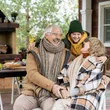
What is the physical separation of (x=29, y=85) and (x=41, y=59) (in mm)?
236

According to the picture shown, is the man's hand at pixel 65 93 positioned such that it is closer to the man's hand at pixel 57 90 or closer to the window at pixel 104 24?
the man's hand at pixel 57 90

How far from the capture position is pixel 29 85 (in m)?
2.58

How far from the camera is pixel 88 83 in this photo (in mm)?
2311

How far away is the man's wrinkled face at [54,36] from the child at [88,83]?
33cm

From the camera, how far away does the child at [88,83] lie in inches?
90.0

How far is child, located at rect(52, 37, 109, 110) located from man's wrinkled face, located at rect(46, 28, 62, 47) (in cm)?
33

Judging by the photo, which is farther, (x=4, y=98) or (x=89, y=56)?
(x=4, y=98)

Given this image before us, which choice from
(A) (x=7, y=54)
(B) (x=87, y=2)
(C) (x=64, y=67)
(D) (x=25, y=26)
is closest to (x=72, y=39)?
(C) (x=64, y=67)

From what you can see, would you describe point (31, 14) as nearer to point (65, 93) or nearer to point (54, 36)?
point (54, 36)

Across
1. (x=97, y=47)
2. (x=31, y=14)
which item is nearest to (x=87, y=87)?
(x=97, y=47)

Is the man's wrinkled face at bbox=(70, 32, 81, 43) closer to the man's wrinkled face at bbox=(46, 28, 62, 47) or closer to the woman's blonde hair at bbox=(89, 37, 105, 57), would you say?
the man's wrinkled face at bbox=(46, 28, 62, 47)

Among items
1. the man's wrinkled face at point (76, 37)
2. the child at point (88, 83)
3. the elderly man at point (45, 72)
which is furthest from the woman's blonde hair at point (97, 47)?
the man's wrinkled face at point (76, 37)

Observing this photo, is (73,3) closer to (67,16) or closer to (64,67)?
(67,16)

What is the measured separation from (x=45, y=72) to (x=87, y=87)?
41 centimetres
